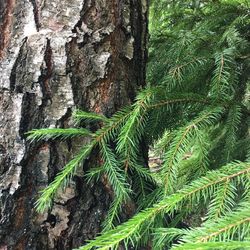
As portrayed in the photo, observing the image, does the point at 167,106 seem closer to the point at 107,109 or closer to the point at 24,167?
the point at 107,109

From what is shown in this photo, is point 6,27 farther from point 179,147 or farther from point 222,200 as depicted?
point 222,200

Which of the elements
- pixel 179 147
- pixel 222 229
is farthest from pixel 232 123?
pixel 222 229

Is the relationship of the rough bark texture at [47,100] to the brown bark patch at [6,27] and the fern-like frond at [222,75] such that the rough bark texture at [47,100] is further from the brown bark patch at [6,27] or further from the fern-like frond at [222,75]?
the fern-like frond at [222,75]

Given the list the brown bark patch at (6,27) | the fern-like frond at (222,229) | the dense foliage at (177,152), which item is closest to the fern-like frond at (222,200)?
the dense foliage at (177,152)

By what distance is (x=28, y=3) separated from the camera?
1.21m

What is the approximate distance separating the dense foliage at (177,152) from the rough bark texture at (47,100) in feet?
0.17

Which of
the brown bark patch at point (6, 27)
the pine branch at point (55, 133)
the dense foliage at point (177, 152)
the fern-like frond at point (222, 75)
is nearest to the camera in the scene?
the dense foliage at point (177, 152)

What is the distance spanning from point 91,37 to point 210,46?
25.4 inches

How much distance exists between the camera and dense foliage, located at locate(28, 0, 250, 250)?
947 millimetres

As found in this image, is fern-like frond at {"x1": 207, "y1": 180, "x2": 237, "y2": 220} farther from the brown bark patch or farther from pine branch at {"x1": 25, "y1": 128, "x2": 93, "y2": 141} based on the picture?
the brown bark patch

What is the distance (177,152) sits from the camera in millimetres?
1166

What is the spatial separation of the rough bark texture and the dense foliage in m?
0.05

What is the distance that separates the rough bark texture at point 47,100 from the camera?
1.17 m

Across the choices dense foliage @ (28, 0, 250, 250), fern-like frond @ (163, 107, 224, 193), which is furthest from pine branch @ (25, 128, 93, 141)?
fern-like frond @ (163, 107, 224, 193)
